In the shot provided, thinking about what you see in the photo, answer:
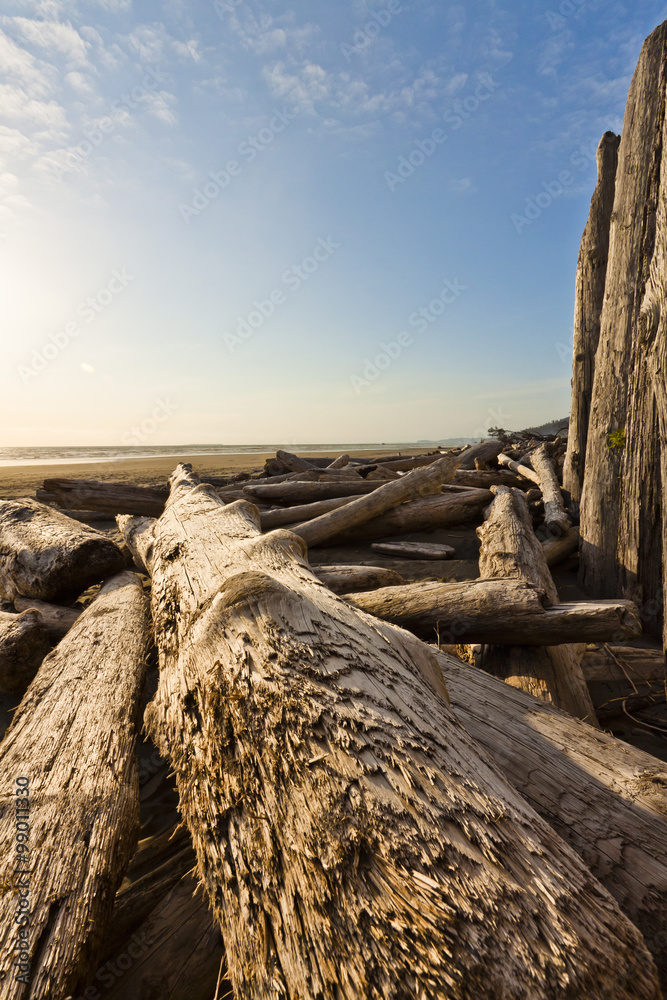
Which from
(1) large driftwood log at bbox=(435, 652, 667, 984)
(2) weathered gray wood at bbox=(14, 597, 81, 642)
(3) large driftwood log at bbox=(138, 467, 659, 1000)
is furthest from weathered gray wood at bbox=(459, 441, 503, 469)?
(3) large driftwood log at bbox=(138, 467, 659, 1000)

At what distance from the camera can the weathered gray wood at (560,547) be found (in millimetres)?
4836

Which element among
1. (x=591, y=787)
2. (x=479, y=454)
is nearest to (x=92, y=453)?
(x=479, y=454)

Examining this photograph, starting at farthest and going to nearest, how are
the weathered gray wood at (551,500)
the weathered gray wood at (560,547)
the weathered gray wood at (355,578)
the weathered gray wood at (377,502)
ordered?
the weathered gray wood at (377,502) → the weathered gray wood at (551,500) → the weathered gray wood at (560,547) → the weathered gray wood at (355,578)

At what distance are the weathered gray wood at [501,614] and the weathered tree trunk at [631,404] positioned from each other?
97 centimetres

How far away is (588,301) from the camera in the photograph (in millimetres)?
5527

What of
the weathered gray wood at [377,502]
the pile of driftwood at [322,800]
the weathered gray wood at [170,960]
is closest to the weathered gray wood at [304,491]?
the weathered gray wood at [377,502]

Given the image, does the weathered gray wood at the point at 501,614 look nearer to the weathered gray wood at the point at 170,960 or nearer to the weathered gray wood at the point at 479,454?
the weathered gray wood at the point at 170,960

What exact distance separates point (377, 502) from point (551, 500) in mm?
2192

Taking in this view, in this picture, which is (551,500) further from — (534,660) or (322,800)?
(322,800)

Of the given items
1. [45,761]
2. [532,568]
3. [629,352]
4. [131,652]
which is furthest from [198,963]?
[629,352]

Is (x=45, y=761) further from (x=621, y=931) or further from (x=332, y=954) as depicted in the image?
(x=621, y=931)

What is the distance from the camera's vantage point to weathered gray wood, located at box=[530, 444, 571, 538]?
5242 mm

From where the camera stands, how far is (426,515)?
6.50 metres

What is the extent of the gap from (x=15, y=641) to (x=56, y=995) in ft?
8.00
